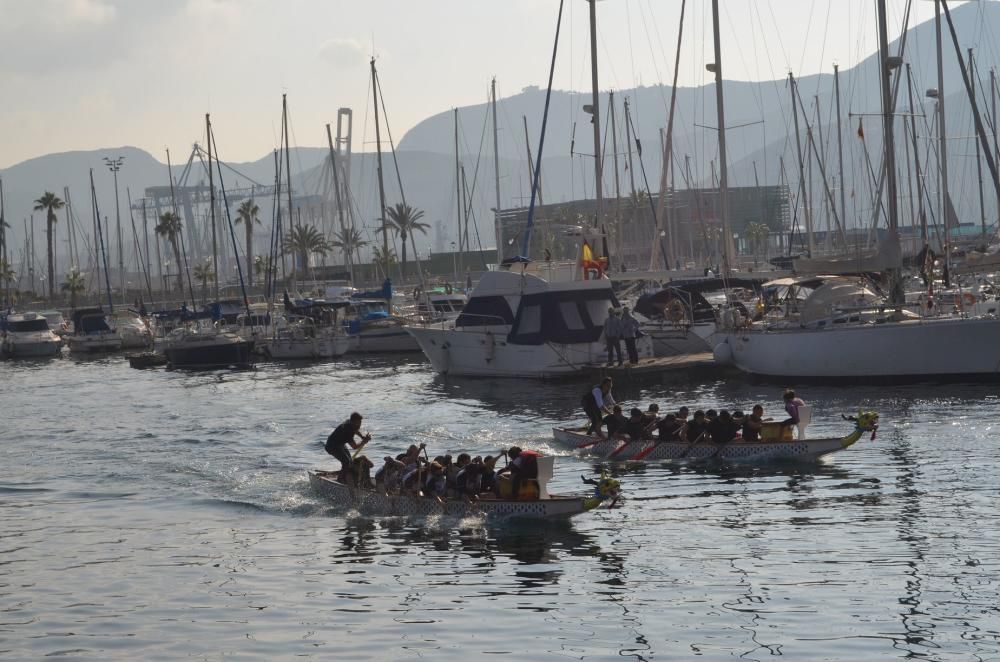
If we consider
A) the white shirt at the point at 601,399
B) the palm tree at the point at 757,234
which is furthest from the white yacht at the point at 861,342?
the palm tree at the point at 757,234

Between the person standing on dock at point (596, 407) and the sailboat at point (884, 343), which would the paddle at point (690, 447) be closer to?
the person standing on dock at point (596, 407)

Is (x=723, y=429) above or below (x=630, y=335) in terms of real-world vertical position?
below

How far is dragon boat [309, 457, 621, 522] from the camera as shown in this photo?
71.2ft

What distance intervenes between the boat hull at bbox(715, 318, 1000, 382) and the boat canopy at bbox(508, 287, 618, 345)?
7611 millimetres

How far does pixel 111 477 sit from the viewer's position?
30922mm

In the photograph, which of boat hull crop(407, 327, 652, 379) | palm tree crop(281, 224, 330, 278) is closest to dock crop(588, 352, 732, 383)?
boat hull crop(407, 327, 652, 379)

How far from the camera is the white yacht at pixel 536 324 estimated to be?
4575 centimetres

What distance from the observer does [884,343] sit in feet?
122

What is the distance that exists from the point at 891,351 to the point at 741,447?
11.5 metres

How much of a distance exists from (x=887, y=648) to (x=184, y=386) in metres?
46.4

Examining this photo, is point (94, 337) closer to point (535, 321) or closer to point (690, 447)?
point (535, 321)

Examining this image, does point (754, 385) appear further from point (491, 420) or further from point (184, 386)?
point (184, 386)

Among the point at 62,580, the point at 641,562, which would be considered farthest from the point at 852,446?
the point at 62,580

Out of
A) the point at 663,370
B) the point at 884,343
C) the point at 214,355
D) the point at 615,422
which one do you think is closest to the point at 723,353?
the point at 663,370
